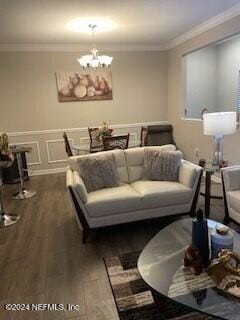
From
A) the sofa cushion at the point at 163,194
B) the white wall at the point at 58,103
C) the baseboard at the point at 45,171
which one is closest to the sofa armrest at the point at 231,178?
the sofa cushion at the point at 163,194

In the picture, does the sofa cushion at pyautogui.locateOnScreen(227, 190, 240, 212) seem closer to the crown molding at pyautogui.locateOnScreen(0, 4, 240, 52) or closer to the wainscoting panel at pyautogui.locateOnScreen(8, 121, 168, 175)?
the crown molding at pyautogui.locateOnScreen(0, 4, 240, 52)

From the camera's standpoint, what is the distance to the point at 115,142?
Result: 416cm

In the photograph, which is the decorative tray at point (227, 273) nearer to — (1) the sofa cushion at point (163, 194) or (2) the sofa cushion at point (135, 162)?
(1) the sofa cushion at point (163, 194)

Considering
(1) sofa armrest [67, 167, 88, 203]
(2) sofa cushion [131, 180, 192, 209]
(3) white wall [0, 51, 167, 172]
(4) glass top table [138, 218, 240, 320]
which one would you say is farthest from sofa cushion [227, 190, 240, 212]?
(3) white wall [0, 51, 167, 172]

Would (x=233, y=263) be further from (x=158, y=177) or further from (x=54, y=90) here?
(x=54, y=90)

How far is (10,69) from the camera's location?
5.27 meters

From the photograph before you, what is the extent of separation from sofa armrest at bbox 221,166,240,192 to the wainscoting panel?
2.81 m

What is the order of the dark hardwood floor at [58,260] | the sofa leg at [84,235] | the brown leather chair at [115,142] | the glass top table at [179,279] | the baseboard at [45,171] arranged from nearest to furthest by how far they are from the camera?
1. the glass top table at [179,279]
2. the dark hardwood floor at [58,260]
3. the sofa leg at [84,235]
4. the brown leather chair at [115,142]
5. the baseboard at [45,171]

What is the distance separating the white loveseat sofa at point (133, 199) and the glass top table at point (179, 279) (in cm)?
74

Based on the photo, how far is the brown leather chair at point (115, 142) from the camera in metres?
4.11

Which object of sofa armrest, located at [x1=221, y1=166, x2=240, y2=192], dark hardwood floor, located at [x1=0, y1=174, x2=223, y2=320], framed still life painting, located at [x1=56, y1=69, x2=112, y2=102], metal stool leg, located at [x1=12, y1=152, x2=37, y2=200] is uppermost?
framed still life painting, located at [x1=56, y1=69, x2=112, y2=102]

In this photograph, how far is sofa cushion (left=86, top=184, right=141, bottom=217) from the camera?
8.97ft

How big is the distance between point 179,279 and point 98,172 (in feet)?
5.70

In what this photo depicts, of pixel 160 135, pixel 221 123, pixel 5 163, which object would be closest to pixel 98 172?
pixel 5 163
